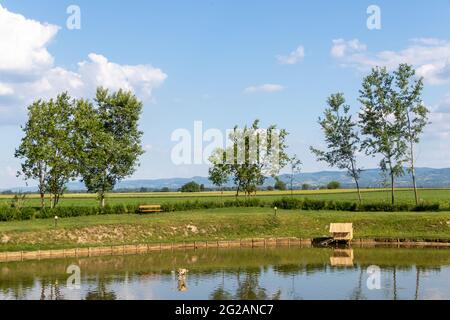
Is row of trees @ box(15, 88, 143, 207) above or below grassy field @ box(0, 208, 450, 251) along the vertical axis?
above

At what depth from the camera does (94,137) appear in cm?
7369

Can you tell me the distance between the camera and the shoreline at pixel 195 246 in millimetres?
46812

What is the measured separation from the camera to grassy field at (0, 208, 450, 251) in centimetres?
5094

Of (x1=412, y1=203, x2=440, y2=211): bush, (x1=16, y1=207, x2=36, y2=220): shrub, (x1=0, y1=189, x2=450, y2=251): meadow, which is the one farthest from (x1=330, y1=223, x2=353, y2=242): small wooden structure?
(x1=16, y1=207, x2=36, y2=220): shrub

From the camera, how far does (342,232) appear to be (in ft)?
175

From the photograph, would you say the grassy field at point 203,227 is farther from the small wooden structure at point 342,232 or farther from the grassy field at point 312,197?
the grassy field at point 312,197

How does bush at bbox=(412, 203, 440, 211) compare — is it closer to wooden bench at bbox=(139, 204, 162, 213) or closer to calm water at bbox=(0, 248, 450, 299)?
calm water at bbox=(0, 248, 450, 299)

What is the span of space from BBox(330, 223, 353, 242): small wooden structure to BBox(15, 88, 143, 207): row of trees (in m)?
34.2

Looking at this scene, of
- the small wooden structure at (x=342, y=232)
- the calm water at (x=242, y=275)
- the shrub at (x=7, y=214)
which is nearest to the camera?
the calm water at (x=242, y=275)

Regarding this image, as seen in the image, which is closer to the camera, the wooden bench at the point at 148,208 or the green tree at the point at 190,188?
the wooden bench at the point at 148,208

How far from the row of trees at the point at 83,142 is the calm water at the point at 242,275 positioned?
2718 centimetres

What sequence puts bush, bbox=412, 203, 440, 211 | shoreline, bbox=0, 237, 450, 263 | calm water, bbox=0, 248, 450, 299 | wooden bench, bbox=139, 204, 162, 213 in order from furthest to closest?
wooden bench, bbox=139, 204, 162, 213, bush, bbox=412, 203, 440, 211, shoreline, bbox=0, 237, 450, 263, calm water, bbox=0, 248, 450, 299

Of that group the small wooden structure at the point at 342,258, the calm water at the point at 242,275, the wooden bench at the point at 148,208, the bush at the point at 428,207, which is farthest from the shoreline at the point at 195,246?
the wooden bench at the point at 148,208
